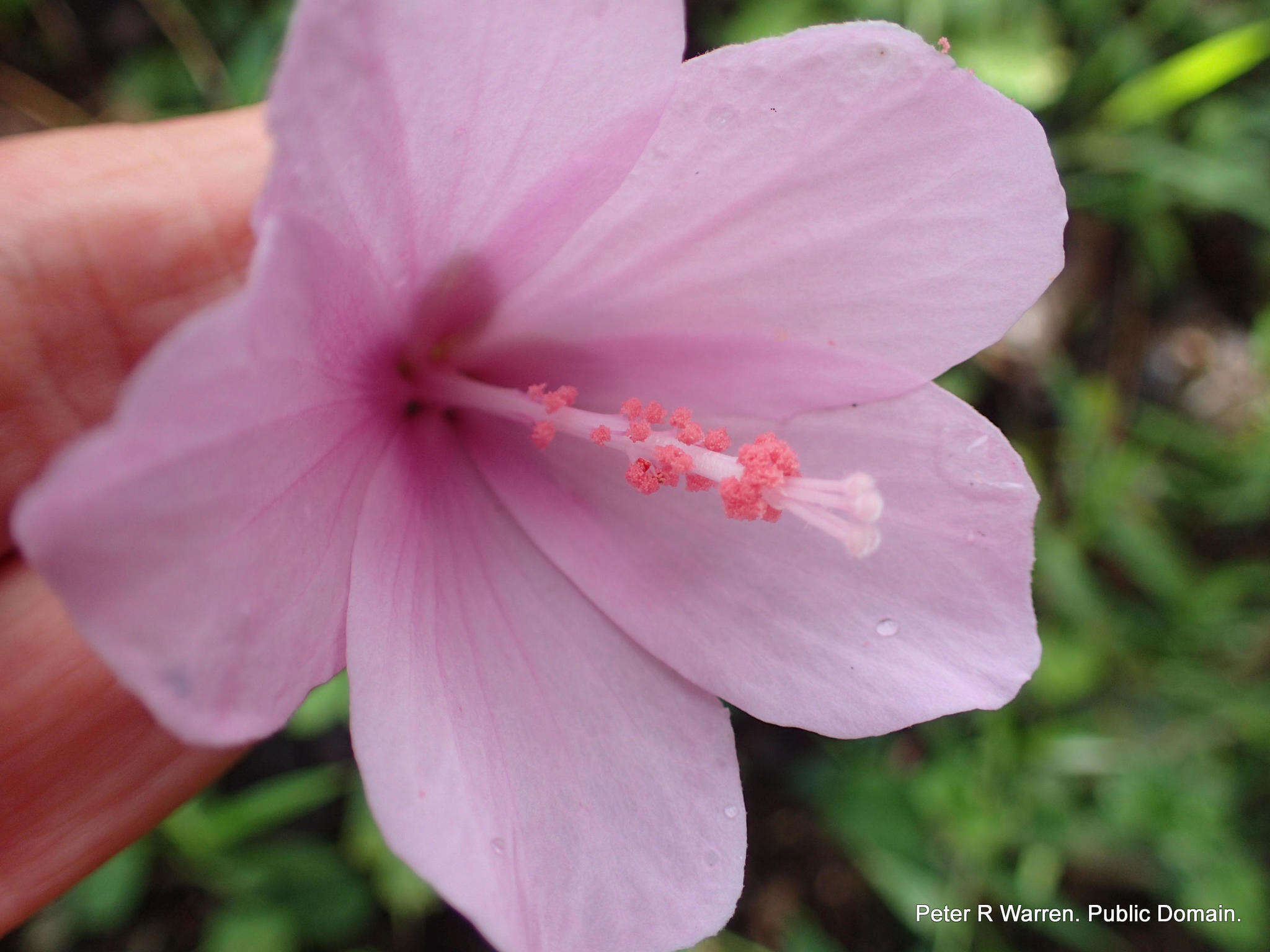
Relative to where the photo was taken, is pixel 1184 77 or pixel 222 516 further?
pixel 1184 77

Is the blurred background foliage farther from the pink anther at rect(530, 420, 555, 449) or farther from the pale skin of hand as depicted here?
the pink anther at rect(530, 420, 555, 449)

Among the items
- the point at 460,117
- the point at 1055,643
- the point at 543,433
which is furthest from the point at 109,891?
the point at 1055,643

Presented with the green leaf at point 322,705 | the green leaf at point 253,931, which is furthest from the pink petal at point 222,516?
the green leaf at point 253,931

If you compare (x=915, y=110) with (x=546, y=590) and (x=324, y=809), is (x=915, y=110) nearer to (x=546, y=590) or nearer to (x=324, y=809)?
(x=546, y=590)

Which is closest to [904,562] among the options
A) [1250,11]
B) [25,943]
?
[25,943]

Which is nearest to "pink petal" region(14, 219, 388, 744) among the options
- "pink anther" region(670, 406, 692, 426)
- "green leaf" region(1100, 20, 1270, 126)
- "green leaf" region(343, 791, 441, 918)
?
"pink anther" region(670, 406, 692, 426)

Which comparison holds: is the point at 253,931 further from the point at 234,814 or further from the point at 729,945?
the point at 729,945

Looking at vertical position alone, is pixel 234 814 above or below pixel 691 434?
below

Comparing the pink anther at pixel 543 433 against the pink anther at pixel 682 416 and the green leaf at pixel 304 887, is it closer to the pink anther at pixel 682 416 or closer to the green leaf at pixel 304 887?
the pink anther at pixel 682 416
